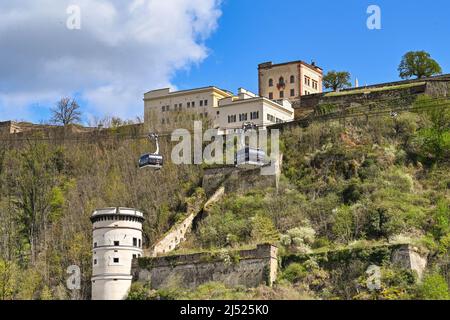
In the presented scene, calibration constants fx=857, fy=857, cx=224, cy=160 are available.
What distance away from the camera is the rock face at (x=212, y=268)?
53438 millimetres

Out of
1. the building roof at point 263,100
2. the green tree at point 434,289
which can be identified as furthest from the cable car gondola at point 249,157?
the building roof at point 263,100

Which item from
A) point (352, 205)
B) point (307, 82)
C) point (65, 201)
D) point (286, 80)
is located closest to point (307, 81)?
point (307, 82)

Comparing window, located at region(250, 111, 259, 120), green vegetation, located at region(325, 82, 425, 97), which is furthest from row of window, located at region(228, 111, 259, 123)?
green vegetation, located at region(325, 82, 425, 97)

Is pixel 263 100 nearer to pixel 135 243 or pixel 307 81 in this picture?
pixel 307 81

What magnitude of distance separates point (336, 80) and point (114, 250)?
148ft

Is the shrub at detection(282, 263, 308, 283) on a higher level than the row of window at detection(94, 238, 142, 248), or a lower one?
lower

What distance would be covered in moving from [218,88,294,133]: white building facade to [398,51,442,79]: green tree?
42.3ft

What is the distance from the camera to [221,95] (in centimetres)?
8788

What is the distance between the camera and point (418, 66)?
86438 mm

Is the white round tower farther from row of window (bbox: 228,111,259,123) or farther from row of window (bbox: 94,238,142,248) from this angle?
row of window (bbox: 228,111,259,123)

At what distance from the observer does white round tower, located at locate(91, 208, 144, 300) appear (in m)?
57.5

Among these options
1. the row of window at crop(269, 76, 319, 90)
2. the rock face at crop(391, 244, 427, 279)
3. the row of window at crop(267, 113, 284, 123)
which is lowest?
the rock face at crop(391, 244, 427, 279)

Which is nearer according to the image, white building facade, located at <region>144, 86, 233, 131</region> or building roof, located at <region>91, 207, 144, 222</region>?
building roof, located at <region>91, 207, 144, 222</region>

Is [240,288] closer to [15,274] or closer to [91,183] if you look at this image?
[15,274]
